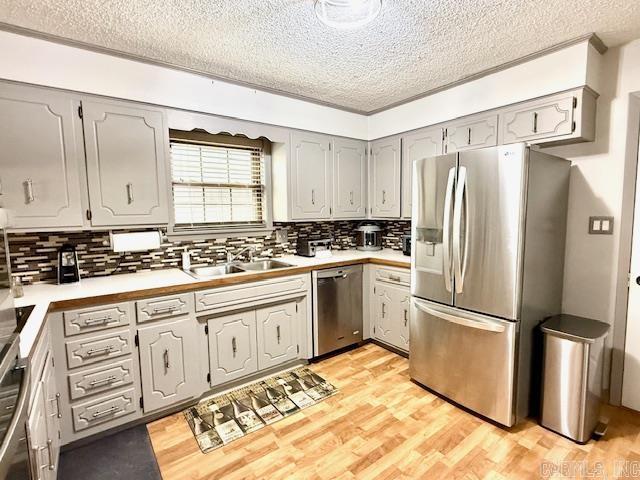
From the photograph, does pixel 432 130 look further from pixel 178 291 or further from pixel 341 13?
pixel 178 291

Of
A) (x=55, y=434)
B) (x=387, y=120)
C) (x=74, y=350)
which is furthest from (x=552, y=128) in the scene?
(x=55, y=434)

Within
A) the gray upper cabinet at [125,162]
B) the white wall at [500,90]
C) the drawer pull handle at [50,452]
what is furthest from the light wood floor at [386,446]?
the white wall at [500,90]

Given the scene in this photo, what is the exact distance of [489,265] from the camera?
1934 millimetres

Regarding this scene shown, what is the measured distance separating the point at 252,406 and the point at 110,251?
1543 millimetres

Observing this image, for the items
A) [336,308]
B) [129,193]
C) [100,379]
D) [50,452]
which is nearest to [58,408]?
[100,379]

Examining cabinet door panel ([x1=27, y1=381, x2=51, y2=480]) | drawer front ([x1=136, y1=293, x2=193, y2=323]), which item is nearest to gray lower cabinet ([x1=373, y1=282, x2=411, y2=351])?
drawer front ([x1=136, y1=293, x2=193, y2=323])

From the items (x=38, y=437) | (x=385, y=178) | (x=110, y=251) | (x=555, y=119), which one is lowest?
(x=38, y=437)

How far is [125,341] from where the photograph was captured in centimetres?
194

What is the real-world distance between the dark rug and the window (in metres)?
1.47

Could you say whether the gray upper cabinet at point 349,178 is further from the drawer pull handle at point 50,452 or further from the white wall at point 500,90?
the drawer pull handle at point 50,452

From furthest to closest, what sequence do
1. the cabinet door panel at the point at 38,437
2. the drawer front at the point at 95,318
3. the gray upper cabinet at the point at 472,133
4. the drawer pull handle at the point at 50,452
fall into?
the gray upper cabinet at the point at 472,133, the drawer front at the point at 95,318, the drawer pull handle at the point at 50,452, the cabinet door panel at the point at 38,437

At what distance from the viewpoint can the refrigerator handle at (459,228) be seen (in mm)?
2008

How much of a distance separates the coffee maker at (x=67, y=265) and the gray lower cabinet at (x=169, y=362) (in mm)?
662

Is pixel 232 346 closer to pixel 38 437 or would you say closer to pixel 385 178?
pixel 38 437
